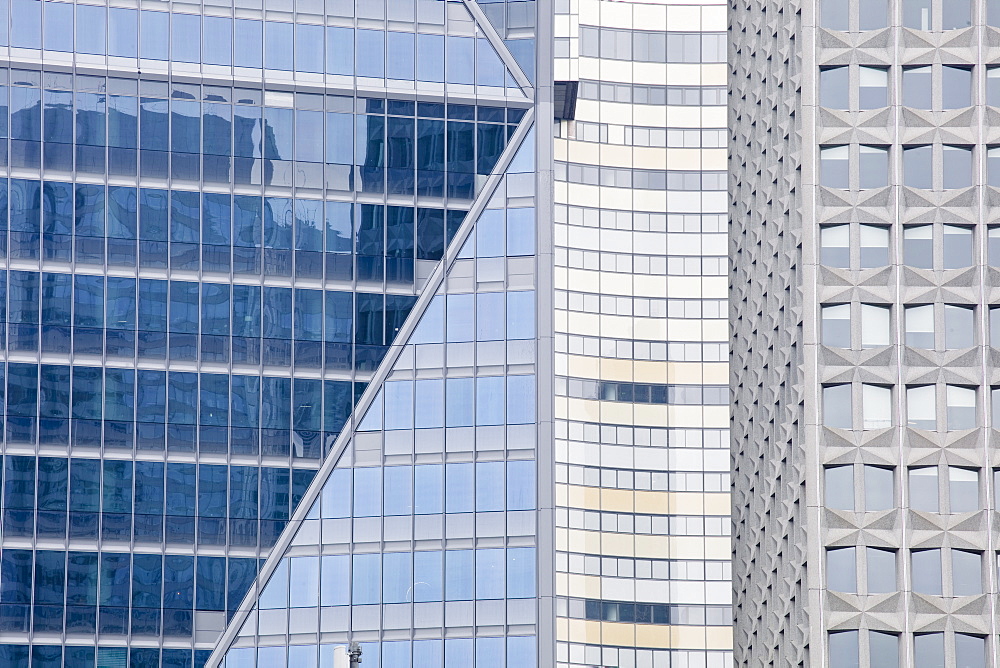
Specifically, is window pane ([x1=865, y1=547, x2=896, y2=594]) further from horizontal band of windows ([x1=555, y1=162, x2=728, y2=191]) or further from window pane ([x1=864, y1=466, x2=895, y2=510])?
horizontal band of windows ([x1=555, y1=162, x2=728, y2=191])

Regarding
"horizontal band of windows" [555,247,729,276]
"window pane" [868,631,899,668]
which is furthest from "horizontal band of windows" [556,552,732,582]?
"window pane" [868,631,899,668]

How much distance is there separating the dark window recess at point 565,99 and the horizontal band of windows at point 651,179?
13.9 feet

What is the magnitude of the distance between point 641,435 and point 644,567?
356 inches

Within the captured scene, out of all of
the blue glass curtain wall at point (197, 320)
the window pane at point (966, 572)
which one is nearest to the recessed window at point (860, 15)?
the window pane at point (966, 572)

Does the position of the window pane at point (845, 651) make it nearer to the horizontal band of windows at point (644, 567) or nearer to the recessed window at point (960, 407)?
the recessed window at point (960, 407)

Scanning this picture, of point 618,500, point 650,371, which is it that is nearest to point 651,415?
point 650,371

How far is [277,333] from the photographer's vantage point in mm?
77562

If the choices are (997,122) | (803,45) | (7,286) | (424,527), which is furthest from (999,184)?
(7,286)

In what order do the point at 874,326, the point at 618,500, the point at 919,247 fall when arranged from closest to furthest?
the point at 874,326 → the point at 919,247 → the point at 618,500

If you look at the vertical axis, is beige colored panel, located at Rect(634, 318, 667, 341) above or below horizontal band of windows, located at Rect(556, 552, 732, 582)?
above

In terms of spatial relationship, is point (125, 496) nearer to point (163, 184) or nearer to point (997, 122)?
point (163, 184)

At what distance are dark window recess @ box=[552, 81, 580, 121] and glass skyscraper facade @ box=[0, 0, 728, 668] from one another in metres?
17.7

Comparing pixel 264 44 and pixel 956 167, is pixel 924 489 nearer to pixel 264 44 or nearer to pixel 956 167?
pixel 956 167

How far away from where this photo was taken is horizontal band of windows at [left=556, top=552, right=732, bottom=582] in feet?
387
